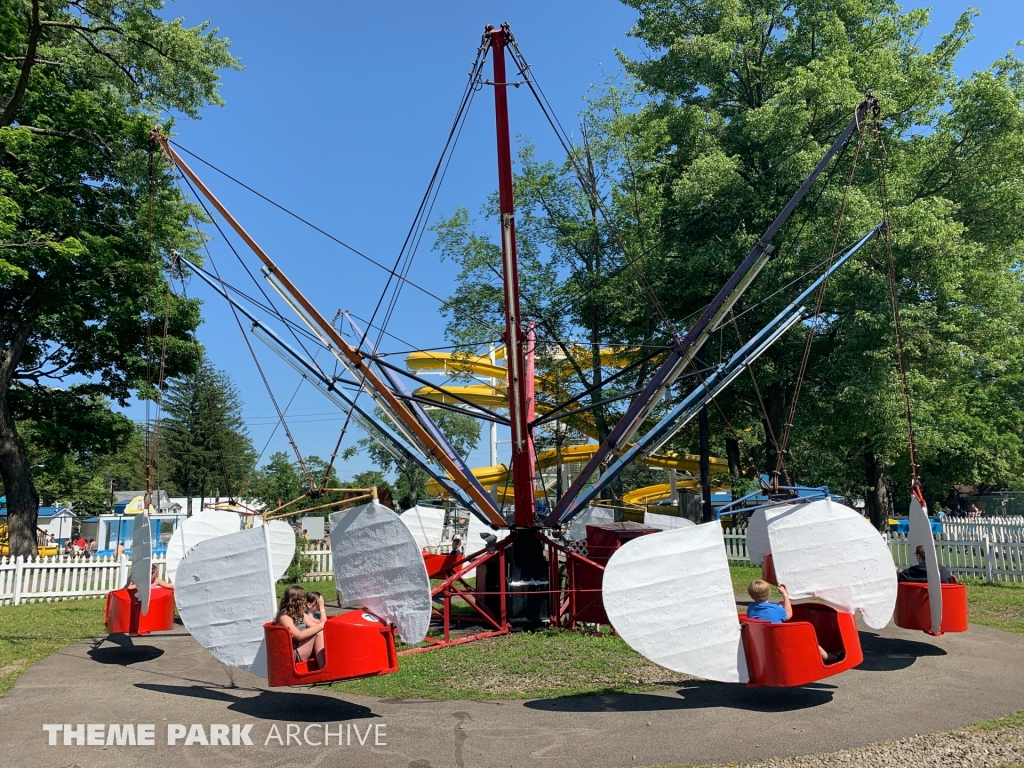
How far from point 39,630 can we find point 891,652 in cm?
1312

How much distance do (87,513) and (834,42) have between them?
58.8m

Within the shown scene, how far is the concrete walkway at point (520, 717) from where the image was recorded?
5.95 m

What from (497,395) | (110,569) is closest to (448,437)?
(497,395)

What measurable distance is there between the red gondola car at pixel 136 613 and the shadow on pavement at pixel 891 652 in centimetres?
872

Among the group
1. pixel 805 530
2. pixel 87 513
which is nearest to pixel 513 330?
pixel 805 530

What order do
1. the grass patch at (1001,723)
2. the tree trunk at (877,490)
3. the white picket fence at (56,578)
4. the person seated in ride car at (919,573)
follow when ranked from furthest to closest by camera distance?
the tree trunk at (877,490) → the white picket fence at (56,578) → the person seated in ride car at (919,573) → the grass patch at (1001,723)

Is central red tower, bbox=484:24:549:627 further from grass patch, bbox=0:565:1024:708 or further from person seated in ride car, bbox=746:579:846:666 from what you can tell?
person seated in ride car, bbox=746:579:846:666

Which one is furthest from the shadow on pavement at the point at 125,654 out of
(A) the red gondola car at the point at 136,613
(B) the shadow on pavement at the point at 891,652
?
(B) the shadow on pavement at the point at 891,652

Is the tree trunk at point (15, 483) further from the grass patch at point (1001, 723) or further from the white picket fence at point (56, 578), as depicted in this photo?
the grass patch at point (1001, 723)

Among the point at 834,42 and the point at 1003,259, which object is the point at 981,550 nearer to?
the point at 1003,259

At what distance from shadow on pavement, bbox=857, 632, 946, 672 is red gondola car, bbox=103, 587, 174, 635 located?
28.6 ft

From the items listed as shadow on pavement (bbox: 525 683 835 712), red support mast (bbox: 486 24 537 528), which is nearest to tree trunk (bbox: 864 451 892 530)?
red support mast (bbox: 486 24 537 528)

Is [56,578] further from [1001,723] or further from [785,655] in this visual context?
[1001,723]

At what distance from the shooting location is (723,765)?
557 cm
